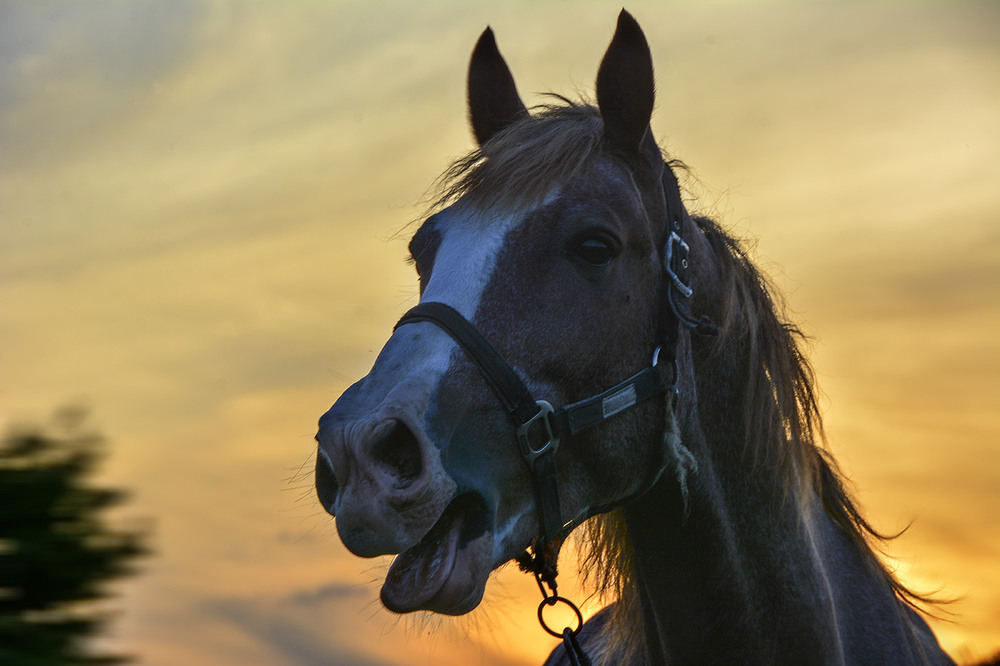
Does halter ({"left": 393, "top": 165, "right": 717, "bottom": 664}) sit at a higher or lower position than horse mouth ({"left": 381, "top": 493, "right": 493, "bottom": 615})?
higher

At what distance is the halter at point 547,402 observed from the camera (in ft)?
8.53

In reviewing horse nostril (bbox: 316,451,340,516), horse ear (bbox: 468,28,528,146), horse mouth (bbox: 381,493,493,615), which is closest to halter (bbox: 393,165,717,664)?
horse mouth (bbox: 381,493,493,615)

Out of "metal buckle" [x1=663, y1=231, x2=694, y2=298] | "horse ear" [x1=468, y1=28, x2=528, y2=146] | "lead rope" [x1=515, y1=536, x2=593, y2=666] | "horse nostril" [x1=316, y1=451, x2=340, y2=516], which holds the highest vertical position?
"horse ear" [x1=468, y1=28, x2=528, y2=146]

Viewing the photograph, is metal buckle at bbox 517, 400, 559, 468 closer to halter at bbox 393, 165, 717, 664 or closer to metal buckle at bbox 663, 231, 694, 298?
halter at bbox 393, 165, 717, 664

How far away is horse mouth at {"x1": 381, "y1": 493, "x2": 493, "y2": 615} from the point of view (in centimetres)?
243

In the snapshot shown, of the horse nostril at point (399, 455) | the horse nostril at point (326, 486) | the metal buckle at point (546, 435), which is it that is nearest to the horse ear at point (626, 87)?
the metal buckle at point (546, 435)

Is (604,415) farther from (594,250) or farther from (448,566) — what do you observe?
(448,566)

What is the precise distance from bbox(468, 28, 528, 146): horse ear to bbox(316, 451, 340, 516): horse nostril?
1.76 metres

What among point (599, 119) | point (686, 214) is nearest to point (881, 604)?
point (686, 214)

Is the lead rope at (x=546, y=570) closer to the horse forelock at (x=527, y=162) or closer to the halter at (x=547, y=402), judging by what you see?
the halter at (x=547, y=402)

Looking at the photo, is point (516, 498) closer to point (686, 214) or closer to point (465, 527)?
point (465, 527)

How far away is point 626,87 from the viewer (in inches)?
122

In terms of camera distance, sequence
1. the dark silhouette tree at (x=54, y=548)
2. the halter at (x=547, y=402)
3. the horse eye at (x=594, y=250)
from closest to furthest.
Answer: the dark silhouette tree at (x=54, y=548) < the halter at (x=547, y=402) < the horse eye at (x=594, y=250)

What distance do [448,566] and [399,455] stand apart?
35 cm
